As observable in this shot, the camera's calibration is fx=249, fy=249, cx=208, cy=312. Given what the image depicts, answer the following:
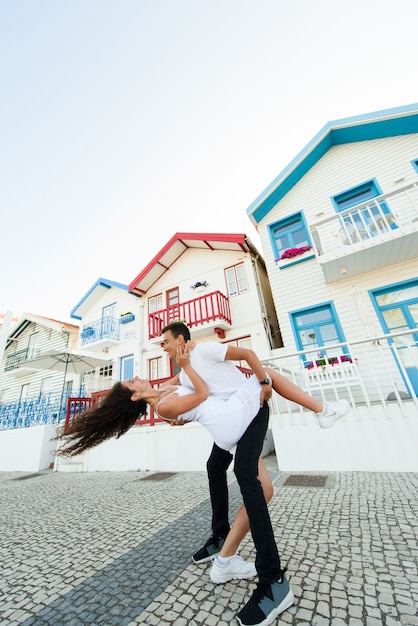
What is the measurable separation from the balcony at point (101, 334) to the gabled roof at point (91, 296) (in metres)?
1.45

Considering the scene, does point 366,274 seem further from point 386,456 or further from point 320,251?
point 386,456

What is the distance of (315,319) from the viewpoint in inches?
332

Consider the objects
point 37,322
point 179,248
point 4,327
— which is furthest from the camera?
point 37,322

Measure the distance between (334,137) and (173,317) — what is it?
9.83 metres

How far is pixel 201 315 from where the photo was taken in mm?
10641

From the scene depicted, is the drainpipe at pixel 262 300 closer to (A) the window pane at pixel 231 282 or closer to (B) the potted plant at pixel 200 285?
(A) the window pane at pixel 231 282

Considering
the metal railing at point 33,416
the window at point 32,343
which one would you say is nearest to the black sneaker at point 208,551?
the metal railing at point 33,416

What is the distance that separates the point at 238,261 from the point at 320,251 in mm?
3960

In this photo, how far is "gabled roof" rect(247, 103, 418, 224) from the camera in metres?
8.41

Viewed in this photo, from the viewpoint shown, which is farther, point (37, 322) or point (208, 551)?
point (37, 322)

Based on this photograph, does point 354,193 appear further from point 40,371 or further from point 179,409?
point 40,371

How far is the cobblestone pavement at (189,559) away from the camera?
60.7 inches

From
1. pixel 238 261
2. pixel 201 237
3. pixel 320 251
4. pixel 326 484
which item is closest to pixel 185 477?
pixel 326 484

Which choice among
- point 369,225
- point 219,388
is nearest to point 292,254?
point 369,225
